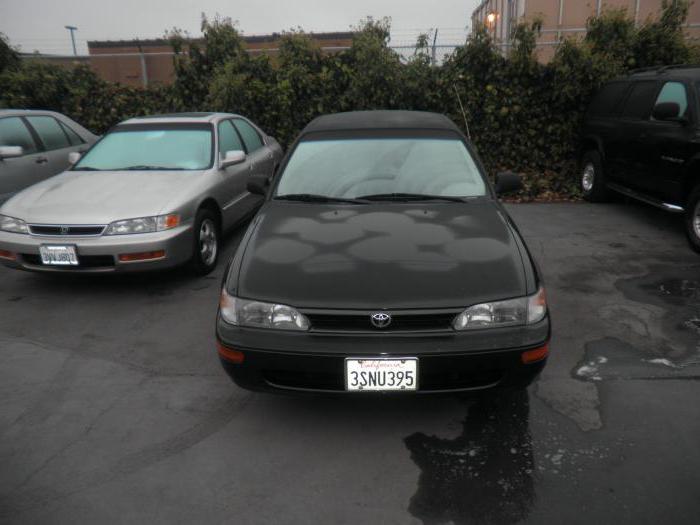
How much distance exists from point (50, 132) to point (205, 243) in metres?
3.40

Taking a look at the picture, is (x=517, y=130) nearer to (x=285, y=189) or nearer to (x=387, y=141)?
(x=387, y=141)

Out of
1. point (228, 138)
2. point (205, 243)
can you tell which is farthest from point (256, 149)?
point (205, 243)

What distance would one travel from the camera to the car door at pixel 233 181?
578 cm

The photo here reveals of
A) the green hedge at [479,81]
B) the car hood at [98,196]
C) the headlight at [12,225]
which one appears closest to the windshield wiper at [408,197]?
the car hood at [98,196]

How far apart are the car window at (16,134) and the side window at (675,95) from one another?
7488 millimetres

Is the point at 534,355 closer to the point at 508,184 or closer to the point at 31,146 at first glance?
the point at 508,184

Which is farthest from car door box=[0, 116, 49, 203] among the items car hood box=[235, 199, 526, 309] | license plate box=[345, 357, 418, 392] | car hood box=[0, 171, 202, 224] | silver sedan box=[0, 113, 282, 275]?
license plate box=[345, 357, 418, 392]

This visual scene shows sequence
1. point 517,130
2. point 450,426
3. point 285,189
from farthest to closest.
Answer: point 517,130, point 285,189, point 450,426

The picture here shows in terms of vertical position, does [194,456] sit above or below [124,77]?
below

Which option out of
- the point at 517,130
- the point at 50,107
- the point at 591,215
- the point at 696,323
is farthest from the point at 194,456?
the point at 50,107

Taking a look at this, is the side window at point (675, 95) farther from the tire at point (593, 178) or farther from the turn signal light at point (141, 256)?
the turn signal light at point (141, 256)

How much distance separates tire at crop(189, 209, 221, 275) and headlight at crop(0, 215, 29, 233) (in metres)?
1.37

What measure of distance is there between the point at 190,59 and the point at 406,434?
8.48m

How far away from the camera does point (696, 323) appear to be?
4152 mm
